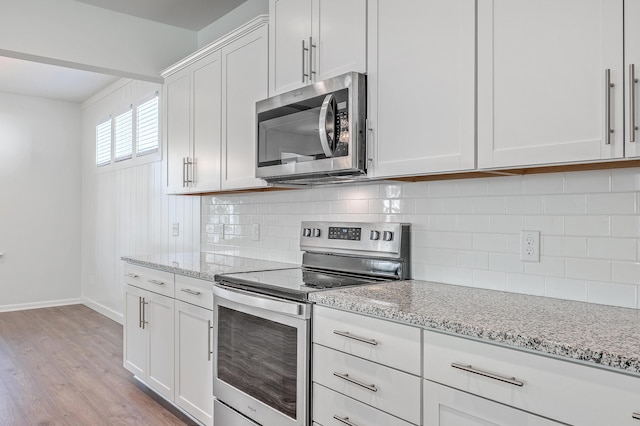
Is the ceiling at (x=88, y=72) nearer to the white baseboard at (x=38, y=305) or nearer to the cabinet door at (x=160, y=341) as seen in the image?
the cabinet door at (x=160, y=341)

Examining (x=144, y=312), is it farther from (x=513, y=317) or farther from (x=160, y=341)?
(x=513, y=317)

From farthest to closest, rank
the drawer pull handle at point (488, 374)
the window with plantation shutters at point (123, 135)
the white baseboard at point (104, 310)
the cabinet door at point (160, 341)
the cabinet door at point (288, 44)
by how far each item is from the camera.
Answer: the white baseboard at point (104, 310) < the window with plantation shutters at point (123, 135) < the cabinet door at point (160, 341) < the cabinet door at point (288, 44) < the drawer pull handle at point (488, 374)

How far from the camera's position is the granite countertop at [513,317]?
1.12 metres

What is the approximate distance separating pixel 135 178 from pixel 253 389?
3.57 m

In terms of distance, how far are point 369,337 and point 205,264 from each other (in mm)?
1544

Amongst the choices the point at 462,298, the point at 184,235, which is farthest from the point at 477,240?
the point at 184,235

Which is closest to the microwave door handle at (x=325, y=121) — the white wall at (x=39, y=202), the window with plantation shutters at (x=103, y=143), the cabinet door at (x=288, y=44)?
the cabinet door at (x=288, y=44)

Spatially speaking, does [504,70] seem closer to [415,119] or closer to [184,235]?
[415,119]

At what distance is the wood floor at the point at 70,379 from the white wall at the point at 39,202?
0.69 m

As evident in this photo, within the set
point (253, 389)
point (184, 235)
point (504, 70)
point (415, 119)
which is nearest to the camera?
point (504, 70)

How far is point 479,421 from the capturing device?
1312mm

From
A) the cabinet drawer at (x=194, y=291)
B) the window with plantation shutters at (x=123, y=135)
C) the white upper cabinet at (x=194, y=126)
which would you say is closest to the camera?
the cabinet drawer at (x=194, y=291)

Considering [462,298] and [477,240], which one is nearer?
[462,298]

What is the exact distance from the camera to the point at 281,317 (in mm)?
1963
